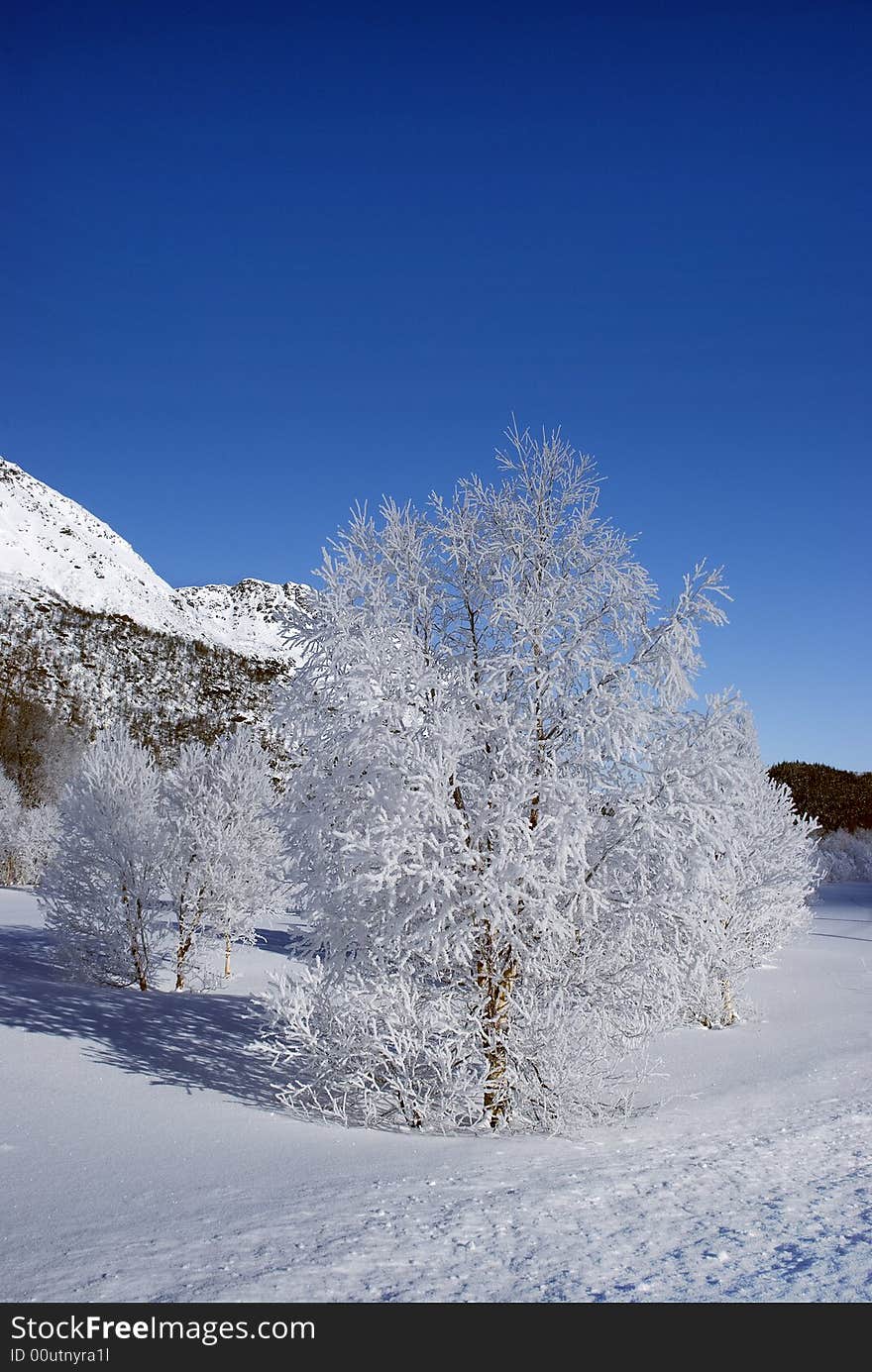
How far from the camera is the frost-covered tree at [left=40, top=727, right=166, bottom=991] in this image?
1672 cm

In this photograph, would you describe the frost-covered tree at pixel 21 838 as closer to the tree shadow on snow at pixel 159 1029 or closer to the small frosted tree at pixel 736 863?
the tree shadow on snow at pixel 159 1029

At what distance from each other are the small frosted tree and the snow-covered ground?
65.1 inches

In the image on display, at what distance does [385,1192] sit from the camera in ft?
17.2

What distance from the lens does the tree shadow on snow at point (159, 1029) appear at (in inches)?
344

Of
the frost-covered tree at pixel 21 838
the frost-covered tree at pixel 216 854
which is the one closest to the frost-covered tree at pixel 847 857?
the frost-covered tree at pixel 216 854

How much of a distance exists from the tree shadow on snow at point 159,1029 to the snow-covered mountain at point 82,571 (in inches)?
3263

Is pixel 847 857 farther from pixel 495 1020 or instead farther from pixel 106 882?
pixel 495 1020

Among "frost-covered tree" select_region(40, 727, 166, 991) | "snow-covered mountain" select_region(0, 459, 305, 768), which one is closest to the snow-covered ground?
"frost-covered tree" select_region(40, 727, 166, 991)

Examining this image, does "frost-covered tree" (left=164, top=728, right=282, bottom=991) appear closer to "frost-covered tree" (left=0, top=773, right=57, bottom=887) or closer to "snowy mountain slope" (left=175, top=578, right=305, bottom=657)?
"frost-covered tree" (left=0, top=773, right=57, bottom=887)

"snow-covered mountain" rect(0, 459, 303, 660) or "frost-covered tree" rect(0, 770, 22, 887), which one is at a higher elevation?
"snow-covered mountain" rect(0, 459, 303, 660)

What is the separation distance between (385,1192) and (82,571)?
413ft

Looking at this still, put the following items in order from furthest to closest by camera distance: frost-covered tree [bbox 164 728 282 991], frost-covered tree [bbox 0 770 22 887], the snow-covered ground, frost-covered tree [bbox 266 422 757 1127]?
frost-covered tree [bbox 0 770 22 887]
frost-covered tree [bbox 164 728 282 991]
frost-covered tree [bbox 266 422 757 1127]
the snow-covered ground
